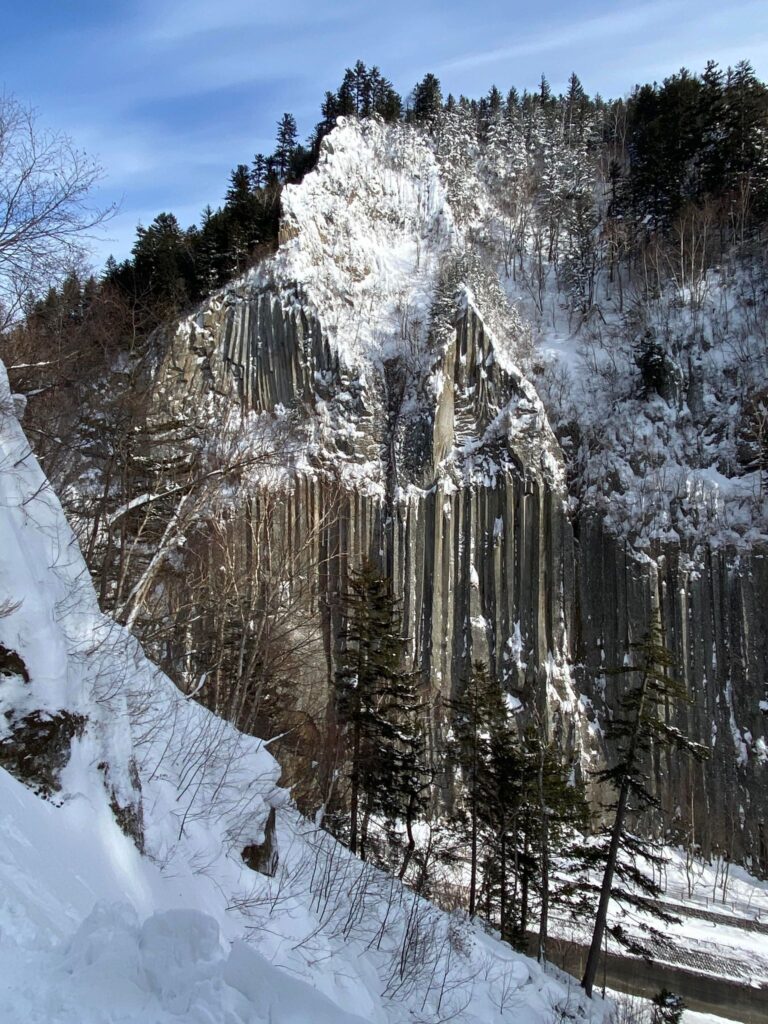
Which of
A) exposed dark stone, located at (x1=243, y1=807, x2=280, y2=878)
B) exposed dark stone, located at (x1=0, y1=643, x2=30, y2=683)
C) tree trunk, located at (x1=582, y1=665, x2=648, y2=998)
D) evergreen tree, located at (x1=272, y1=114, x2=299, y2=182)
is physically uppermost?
evergreen tree, located at (x1=272, y1=114, x2=299, y2=182)

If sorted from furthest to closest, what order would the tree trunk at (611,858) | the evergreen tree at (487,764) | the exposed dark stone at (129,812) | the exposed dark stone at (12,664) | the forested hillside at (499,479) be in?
the forested hillside at (499,479)
the evergreen tree at (487,764)
the tree trunk at (611,858)
the exposed dark stone at (129,812)
the exposed dark stone at (12,664)

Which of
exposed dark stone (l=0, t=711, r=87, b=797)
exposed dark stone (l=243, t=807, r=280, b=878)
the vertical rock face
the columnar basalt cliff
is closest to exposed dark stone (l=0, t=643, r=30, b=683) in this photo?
exposed dark stone (l=0, t=711, r=87, b=797)

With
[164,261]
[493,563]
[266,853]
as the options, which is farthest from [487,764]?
[164,261]

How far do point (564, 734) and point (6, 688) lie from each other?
30.3 meters

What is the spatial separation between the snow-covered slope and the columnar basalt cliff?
21.3 meters

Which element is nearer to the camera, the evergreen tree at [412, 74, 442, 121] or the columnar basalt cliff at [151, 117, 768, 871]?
the columnar basalt cliff at [151, 117, 768, 871]

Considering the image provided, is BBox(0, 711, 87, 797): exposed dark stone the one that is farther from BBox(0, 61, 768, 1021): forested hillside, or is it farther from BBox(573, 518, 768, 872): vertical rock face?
BBox(573, 518, 768, 872): vertical rock face

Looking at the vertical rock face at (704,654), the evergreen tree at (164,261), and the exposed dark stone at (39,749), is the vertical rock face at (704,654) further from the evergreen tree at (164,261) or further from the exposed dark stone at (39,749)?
the exposed dark stone at (39,749)

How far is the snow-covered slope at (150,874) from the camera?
2.75 metres

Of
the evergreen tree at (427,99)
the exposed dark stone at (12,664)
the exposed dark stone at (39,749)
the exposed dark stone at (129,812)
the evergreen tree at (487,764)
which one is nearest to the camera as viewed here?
the exposed dark stone at (39,749)

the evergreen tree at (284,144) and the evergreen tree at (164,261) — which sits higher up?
the evergreen tree at (284,144)

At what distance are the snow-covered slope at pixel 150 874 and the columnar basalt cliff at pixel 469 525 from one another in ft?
69.8

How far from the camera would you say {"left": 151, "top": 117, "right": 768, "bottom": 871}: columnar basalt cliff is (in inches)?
1205

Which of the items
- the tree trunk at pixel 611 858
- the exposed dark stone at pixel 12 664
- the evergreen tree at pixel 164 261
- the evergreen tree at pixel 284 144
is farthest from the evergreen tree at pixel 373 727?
the evergreen tree at pixel 284 144
